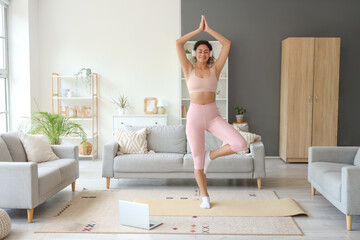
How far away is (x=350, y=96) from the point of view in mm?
7059

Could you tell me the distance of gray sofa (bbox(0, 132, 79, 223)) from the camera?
11.8 feet

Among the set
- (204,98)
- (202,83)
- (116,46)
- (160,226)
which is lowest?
(160,226)

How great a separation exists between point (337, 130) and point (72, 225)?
16.9 feet

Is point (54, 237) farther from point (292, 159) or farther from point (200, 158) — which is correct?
point (292, 159)

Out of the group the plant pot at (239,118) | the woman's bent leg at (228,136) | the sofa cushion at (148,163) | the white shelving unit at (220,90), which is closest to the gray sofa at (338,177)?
the woman's bent leg at (228,136)

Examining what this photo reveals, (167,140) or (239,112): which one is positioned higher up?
(239,112)

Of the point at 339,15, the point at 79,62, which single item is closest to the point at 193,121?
the point at 79,62

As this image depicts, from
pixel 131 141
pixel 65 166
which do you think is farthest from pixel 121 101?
pixel 65 166

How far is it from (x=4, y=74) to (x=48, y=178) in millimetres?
3341

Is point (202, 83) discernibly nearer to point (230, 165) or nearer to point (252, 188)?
point (230, 165)

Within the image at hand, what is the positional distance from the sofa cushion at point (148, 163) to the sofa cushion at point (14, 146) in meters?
1.11

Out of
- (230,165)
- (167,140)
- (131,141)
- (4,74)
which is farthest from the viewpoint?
(4,74)

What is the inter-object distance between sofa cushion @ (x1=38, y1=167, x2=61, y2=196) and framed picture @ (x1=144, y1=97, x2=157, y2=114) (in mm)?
3117

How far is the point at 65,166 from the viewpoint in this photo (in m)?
4.47
